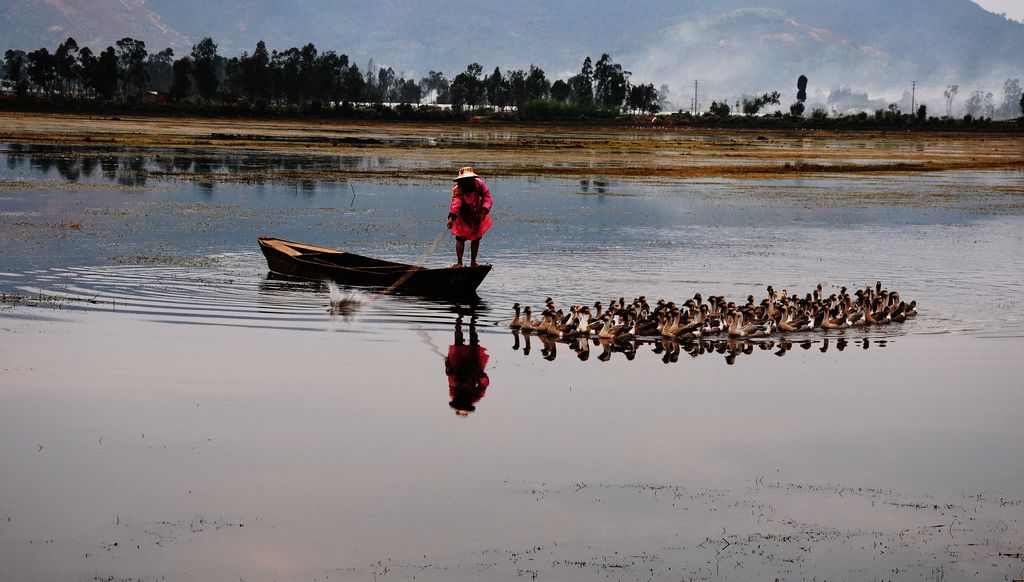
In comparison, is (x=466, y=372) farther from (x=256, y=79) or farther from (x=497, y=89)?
(x=497, y=89)

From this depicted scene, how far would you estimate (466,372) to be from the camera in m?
17.9

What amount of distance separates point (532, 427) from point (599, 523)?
3330mm

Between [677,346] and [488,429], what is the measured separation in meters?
6.19

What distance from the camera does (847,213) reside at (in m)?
45.5

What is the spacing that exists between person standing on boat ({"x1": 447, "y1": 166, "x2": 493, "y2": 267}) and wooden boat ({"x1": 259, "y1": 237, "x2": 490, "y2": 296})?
1.09 metres

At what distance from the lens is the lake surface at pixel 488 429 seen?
10992 mm

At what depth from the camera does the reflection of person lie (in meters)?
16.1

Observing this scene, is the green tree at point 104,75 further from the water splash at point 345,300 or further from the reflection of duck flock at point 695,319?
the reflection of duck flock at point 695,319

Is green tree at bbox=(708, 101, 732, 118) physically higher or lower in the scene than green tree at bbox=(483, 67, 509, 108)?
lower

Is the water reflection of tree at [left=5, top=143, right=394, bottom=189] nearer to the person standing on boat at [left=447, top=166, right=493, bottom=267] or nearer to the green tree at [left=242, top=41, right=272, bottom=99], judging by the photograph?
the person standing on boat at [left=447, top=166, right=493, bottom=267]

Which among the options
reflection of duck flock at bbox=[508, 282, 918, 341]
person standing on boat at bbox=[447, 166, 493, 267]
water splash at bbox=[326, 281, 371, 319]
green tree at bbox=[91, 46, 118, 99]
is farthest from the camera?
green tree at bbox=[91, 46, 118, 99]

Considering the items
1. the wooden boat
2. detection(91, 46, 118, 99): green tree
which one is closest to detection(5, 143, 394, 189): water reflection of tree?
the wooden boat

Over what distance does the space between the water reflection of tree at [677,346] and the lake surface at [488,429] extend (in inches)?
4.1

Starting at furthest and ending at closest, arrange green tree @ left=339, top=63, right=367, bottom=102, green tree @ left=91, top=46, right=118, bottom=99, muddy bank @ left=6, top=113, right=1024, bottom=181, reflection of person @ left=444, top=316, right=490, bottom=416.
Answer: green tree @ left=339, top=63, right=367, bottom=102 < green tree @ left=91, top=46, right=118, bottom=99 < muddy bank @ left=6, top=113, right=1024, bottom=181 < reflection of person @ left=444, top=316, right=490, bottom=416
